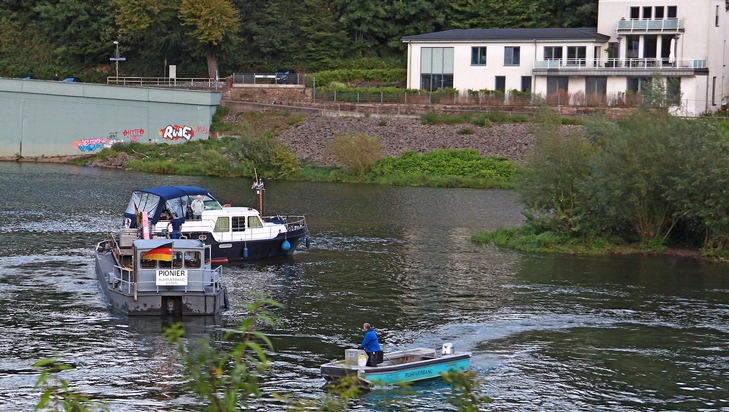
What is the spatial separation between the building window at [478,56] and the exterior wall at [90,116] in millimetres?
23764

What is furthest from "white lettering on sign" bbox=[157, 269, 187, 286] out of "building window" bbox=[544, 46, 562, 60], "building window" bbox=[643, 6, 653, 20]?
"building window" bbox=[643, 6, 653, 20]

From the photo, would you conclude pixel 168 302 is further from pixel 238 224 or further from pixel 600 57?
pixel 600 57

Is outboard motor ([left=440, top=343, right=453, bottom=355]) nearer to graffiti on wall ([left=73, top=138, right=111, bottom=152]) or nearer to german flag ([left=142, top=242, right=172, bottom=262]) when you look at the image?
german flag ([left=142, top=242, right=172, bottom=262])

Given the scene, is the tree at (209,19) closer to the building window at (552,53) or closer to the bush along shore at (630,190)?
the building window at (552,53)

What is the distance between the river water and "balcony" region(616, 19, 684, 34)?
39382 mm

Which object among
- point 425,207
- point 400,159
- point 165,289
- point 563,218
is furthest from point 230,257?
point 400,159

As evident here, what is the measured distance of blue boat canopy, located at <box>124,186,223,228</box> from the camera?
53469 mm

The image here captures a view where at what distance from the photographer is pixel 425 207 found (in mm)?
70875

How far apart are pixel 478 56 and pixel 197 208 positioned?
54.1 metres

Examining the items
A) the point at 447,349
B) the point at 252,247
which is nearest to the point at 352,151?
the point at 252,247

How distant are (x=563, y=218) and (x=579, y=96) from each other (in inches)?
1686

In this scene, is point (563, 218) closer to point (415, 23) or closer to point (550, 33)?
point (550, 33)

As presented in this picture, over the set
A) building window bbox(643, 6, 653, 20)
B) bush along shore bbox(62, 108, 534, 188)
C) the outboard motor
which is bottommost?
the outboard motor

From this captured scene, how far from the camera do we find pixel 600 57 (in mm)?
100375
